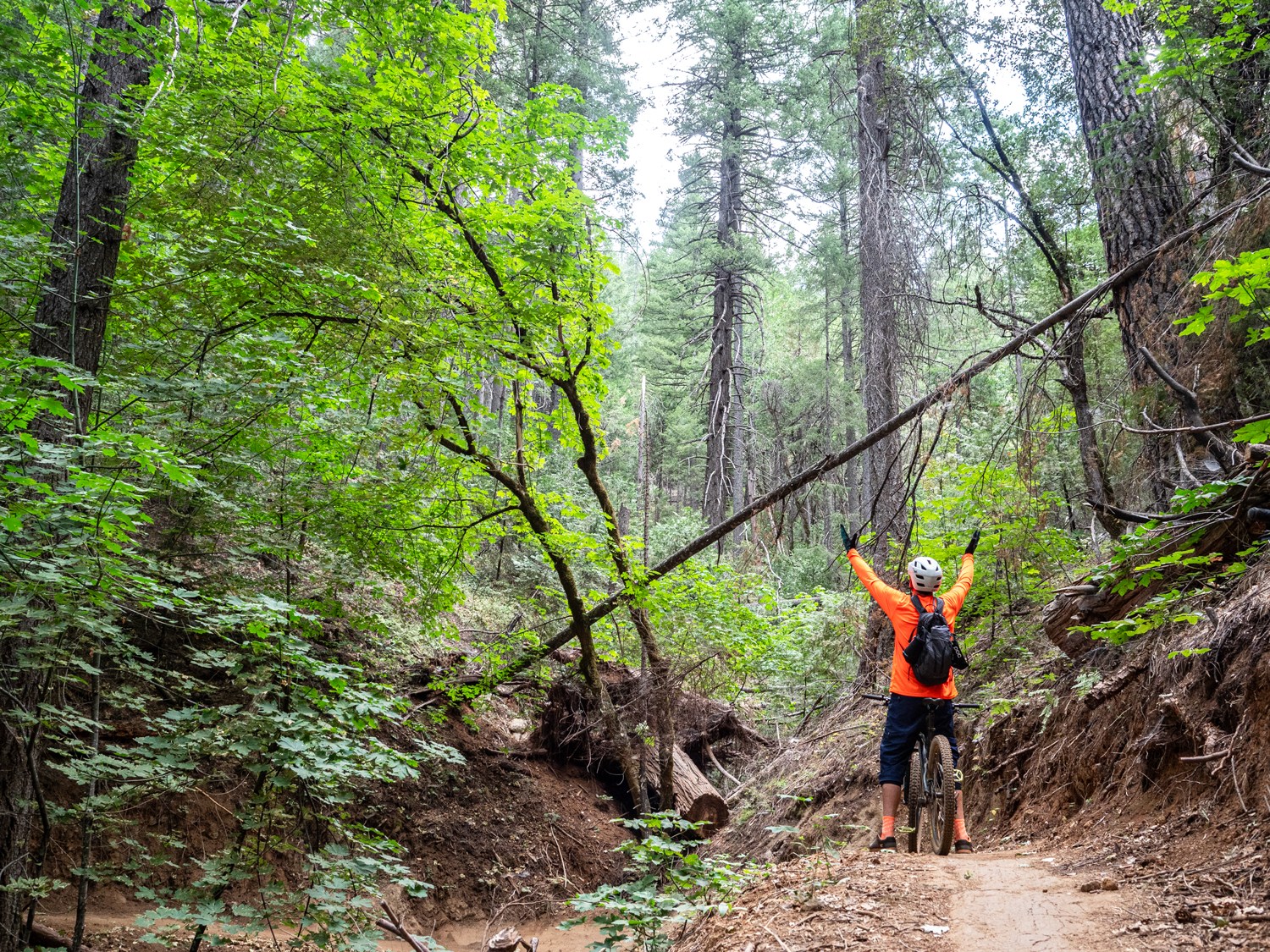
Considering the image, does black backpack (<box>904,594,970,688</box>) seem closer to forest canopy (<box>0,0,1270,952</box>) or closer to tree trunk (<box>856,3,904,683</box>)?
forest canopy (<box>0,0,1270,952</box>)

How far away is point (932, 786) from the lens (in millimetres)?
4980

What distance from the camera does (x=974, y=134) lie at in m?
7.45

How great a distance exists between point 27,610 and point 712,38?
1592 cm

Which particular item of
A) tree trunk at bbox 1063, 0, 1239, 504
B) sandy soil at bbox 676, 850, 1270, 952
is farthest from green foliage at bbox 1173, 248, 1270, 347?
sandy soil at bbox 676, 850, 1270, 952

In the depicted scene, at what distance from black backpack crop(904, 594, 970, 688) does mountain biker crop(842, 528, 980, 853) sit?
91 mm

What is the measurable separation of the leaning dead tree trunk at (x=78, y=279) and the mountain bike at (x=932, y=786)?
5.36 metres

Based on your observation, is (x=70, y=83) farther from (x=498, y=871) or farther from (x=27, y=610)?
(x=498, y=871)

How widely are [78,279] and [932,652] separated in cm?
610

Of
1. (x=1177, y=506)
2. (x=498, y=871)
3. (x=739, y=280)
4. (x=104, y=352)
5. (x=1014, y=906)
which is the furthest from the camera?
(x=739, y=280)

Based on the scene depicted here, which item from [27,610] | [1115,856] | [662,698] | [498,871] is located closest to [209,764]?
[27,610]

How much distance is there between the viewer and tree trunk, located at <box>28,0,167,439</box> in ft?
14.1

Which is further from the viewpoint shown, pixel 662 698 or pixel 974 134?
pixel 662 698

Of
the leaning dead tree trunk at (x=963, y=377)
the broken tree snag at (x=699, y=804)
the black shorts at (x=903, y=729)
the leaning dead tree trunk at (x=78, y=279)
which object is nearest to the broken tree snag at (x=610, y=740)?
the broken tree snag at (x=699, y=804)

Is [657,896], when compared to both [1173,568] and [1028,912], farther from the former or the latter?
[1173,568]
